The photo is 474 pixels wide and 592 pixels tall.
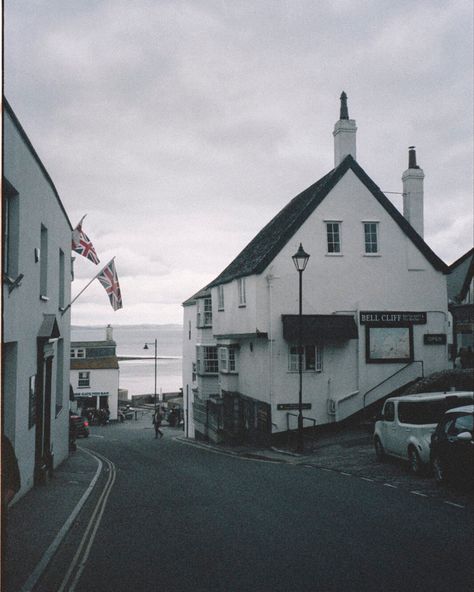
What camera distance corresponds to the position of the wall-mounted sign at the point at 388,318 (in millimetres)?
27969

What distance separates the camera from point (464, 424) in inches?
531

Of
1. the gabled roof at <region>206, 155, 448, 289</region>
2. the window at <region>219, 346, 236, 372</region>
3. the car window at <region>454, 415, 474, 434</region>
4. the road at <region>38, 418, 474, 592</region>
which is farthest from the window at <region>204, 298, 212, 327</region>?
the car window at <region>454, 415, 474, 434</region>

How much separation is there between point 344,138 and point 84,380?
52179 mm

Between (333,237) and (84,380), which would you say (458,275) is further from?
(84,380)

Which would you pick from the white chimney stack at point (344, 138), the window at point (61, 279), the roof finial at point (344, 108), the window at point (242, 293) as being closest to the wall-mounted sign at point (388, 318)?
the window at point (242, 293)

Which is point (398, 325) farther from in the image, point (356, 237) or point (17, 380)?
point (17, 380)

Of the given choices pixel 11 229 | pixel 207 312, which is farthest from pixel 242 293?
pixel 11 229

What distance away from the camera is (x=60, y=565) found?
8469mm

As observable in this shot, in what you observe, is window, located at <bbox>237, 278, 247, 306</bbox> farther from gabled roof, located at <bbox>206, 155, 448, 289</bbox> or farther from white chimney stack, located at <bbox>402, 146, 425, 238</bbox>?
white chimney stack, located at <bbox>402, 146, 425, 238</bbox>

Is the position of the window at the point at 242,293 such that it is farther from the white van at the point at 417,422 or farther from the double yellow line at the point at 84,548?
the double yellow line at the point at 84,548

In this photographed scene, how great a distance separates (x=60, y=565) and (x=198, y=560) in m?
1.88

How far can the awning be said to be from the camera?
2642 centimetres

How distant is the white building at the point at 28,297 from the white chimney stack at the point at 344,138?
45.9 ft

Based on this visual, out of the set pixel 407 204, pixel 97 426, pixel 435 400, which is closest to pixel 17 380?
pixel 435 400
